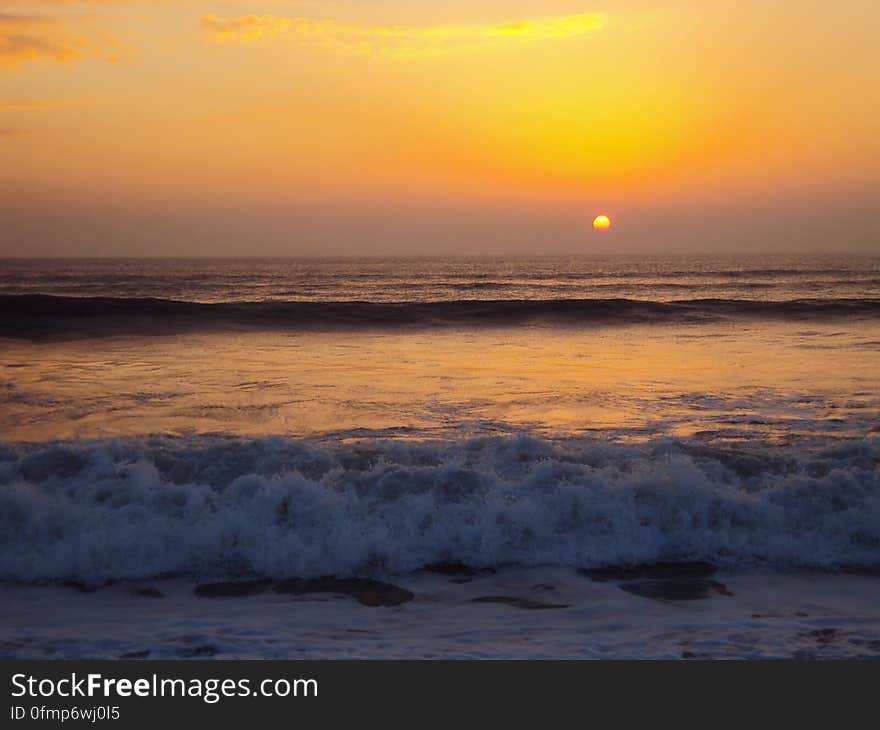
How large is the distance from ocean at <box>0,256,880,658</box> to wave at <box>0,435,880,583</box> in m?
0.02

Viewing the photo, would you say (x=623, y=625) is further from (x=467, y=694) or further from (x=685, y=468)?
(x=685, y=468)

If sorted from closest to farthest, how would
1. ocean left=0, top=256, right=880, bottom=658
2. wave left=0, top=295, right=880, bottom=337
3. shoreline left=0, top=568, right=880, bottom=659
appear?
shoreline left=0, top=568, right=880, bottom=659 < ocean left=0, top=256, right=880, bottom=658 < wave left=0, top=295, right=880, bottom=337

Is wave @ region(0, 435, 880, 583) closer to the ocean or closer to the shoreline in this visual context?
the ocean

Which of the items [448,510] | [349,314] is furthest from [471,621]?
[349,314]

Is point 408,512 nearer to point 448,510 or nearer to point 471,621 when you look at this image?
point 448,510

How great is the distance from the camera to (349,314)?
26.6 metres

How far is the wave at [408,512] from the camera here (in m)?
6.58

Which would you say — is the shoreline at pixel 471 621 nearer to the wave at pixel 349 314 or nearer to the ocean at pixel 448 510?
the ocean at pixel 448 510

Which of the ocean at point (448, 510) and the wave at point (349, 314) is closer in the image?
the ocean at point (448, 510)

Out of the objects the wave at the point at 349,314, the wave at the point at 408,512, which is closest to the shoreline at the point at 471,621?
the wave at the point at 408,512

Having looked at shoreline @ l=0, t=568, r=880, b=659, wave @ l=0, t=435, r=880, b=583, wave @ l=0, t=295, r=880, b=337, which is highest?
wave @ l=0, t=295, r=880, b=337

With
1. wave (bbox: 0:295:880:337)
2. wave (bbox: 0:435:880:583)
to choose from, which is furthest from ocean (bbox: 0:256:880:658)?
wave (bbox: 0:295:880:337)

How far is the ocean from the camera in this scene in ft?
17.4

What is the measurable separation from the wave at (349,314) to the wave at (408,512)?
1512 centimetres
